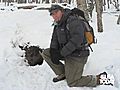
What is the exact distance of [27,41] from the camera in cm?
826

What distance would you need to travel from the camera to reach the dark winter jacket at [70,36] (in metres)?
5.44

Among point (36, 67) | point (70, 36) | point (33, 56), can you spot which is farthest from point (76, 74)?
point (33, 56)

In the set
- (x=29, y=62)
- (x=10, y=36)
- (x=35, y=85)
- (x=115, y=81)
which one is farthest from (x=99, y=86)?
(x=10, y=36)

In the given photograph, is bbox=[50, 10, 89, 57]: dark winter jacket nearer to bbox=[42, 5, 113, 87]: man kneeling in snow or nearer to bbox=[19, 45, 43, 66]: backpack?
bbox=[42, 5, 113, 87]: man kneeling in snow

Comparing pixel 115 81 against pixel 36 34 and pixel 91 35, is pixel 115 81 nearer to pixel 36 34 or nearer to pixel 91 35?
pixel 91 35

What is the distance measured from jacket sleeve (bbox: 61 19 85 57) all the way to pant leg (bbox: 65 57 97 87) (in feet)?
0.94

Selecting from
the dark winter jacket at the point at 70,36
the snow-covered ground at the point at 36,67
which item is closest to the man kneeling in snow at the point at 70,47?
the dark winter jacket at the point at 70,36

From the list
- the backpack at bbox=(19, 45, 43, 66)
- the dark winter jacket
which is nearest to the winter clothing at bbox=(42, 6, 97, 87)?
the dark winter jacket

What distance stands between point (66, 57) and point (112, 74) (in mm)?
1097

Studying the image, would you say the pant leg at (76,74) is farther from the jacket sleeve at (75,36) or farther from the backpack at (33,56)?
the backpack at (33,56)

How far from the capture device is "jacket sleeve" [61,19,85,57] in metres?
5.43

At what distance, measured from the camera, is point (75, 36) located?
5.42 meters

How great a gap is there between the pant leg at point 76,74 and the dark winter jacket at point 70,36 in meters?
0.13

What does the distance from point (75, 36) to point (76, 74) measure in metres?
0.79
